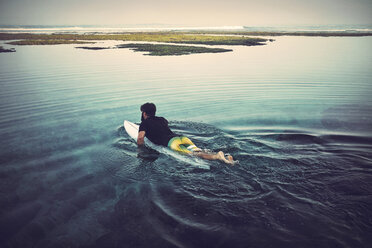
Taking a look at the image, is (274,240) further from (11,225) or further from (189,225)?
(11,225)

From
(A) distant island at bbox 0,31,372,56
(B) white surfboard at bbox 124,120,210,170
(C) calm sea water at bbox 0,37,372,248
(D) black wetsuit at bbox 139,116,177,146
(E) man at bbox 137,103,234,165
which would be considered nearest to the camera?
(C) calm sea water at bbox 0,37,372,248

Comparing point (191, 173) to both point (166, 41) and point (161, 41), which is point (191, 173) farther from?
point (161, 41)

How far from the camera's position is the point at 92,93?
62.1 ft

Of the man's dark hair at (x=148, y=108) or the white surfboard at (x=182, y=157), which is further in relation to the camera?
the man's dark hair at (x=148, y=108)

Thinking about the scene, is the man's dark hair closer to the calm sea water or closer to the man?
the man

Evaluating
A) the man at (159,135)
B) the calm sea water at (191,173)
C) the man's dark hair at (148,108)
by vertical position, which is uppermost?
the man's dark hair at (148,108)

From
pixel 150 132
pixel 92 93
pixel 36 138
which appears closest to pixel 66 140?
pixel 36 138

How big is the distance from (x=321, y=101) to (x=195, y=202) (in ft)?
43.6

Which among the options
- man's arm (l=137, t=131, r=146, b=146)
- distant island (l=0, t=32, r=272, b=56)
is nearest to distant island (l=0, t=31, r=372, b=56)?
distant island (l=0, t=32, r=272, b=56)

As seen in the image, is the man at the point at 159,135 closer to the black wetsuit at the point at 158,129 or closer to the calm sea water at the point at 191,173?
the black wetsuit at the point at 158,129

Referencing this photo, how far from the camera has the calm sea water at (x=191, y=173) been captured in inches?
230

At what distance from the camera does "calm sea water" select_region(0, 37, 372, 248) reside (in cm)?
583

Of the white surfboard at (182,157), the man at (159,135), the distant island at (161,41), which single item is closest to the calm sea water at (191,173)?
the white surfboard at (182,157)

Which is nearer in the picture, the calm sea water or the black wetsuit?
the calm sea water
